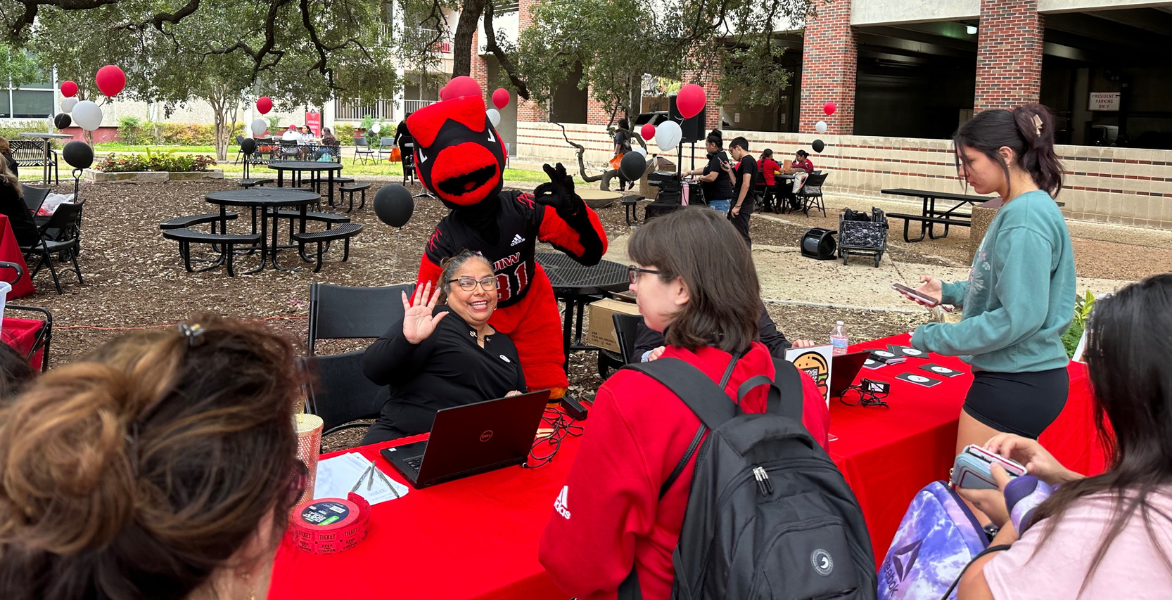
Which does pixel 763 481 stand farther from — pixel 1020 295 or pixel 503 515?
pixel 1020 295

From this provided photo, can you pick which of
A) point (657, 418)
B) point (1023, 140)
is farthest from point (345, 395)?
point (1023, 140)

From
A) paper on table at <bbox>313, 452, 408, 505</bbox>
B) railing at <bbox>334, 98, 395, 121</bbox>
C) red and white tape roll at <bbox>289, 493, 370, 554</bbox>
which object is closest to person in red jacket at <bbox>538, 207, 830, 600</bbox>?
red and white tape roll at <bbox>289, 493, 370, 554</bbox>

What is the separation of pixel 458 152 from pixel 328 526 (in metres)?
2.04

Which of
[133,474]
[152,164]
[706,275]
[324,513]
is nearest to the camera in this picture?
[133,474]

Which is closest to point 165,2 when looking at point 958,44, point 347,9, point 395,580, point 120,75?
point 120,75

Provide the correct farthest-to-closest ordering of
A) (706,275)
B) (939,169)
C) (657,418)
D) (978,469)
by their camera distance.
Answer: (939,169) → (706,275) → (978,469) → (657,418)

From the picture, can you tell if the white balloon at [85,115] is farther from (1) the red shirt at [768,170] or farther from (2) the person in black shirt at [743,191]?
(1) the red shirt at [768,170]

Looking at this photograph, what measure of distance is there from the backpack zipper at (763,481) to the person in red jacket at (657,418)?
0.40 feet

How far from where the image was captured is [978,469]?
5.51 feet

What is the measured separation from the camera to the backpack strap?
1.59 meters

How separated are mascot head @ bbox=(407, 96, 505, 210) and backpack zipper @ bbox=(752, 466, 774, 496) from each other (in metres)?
2.39

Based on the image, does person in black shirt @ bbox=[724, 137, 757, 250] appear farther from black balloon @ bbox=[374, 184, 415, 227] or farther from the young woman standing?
the young woman standing

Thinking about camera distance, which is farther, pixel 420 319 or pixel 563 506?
pixel 420 319

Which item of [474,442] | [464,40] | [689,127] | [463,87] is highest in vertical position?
[464,40]
